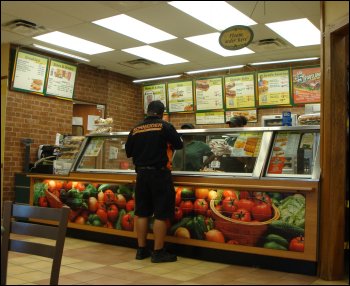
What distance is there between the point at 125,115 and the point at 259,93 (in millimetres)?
3000

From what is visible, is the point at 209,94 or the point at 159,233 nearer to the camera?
the point at 159,233

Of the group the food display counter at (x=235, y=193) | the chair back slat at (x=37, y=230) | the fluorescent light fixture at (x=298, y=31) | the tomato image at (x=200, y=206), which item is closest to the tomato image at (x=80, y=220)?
the food display counter at (x=235, y=193)

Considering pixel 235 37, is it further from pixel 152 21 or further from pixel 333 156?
pixel 333 156

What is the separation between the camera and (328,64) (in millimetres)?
3699

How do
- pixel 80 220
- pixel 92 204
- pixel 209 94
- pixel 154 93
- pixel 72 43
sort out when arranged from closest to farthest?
pixel 92 204 < pixel 80 220 < pixel 72 43 < pixel 209 94 < pixel 154 93

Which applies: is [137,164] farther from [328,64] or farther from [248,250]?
[328,64]

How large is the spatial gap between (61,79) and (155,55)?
179 cm

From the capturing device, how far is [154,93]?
9008 millimetres

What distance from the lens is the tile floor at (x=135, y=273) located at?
137 inches

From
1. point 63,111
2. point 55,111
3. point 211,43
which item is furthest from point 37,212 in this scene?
point 63,111

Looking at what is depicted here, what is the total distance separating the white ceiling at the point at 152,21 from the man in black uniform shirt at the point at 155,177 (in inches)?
63.4

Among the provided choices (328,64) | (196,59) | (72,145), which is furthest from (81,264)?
(196,59)

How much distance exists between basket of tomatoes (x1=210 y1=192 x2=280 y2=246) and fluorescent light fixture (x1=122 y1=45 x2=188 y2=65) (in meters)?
3.62

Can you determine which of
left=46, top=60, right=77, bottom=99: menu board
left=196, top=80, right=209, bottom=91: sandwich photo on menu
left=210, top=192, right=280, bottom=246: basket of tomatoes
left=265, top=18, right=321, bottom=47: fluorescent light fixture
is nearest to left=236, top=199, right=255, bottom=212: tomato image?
left=210, top=192, right=280, bottom=246: basket of tomatoes
